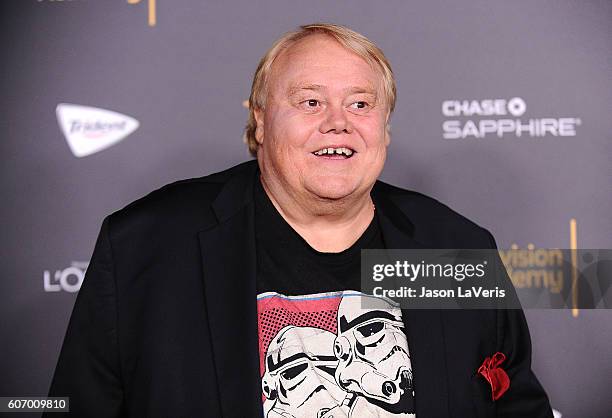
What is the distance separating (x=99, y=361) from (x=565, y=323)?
1225mm

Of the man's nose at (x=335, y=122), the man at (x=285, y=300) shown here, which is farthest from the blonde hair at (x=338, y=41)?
the man's nose at (x=335, y=122)

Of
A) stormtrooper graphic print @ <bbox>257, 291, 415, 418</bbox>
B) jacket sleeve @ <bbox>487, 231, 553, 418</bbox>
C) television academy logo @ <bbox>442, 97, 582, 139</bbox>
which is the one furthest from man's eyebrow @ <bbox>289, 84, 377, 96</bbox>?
television academy logo @ <bbox>442, 97, 582, 139</bbox>

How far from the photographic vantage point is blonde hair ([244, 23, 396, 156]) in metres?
1.50

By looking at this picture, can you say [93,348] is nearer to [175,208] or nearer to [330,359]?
[175,208]

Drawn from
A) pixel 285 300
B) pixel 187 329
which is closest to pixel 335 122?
pixel 285 300

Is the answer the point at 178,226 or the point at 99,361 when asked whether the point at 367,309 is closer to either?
the point at 178,226

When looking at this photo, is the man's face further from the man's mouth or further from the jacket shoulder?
the jacket shoulder

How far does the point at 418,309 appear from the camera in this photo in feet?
4.81

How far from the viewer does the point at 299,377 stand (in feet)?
4.45

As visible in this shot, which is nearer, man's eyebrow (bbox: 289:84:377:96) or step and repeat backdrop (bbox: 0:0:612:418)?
man's eyebrow (bbox: 289:84:377:96)

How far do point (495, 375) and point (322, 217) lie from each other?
17.7 inches

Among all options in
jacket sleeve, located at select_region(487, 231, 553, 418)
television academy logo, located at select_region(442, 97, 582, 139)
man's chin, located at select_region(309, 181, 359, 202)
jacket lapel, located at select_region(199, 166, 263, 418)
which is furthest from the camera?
television academy logo, located at select_region(442, 97, 582, 139)

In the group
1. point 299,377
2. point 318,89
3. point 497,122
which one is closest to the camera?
point 299,377

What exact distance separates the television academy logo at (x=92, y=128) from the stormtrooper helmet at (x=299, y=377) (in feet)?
3.02
